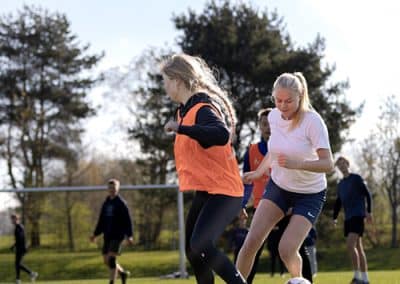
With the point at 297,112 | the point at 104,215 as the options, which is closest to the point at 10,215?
the point at 104,215

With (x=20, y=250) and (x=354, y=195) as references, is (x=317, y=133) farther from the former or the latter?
(x=20, y=250)

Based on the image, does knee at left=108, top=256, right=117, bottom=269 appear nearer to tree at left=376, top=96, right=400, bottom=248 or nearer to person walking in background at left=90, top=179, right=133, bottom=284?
person walking in background at left=90, top=179, right=133, bottom=284

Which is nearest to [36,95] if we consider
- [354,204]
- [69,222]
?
[69,222]

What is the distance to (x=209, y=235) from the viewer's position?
6652 mm

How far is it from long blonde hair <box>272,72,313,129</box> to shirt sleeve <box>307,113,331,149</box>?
0.10 m

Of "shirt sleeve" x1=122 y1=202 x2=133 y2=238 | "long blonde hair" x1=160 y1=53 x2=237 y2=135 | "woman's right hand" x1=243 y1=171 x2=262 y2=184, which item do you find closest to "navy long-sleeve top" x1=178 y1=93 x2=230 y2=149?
"long blonde hair" x1=160 y1=53 x2=237 y2=135

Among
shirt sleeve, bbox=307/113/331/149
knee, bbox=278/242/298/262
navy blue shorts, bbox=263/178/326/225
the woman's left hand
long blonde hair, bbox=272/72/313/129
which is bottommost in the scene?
knee, bbox=278/242/298/262

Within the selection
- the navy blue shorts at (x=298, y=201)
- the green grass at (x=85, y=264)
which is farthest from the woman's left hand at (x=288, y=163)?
the green grass at (x=85, y=264)

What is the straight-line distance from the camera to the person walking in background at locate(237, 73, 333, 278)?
7449 mm

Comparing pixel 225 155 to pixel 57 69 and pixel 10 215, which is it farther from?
pixel 57 69

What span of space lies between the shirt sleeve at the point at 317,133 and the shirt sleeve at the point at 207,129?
119cm

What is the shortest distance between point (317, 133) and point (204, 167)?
3.96ft

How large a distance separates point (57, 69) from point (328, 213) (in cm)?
1485

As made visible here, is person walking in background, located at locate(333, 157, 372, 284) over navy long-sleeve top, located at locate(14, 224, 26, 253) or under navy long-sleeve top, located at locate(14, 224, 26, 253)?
over
